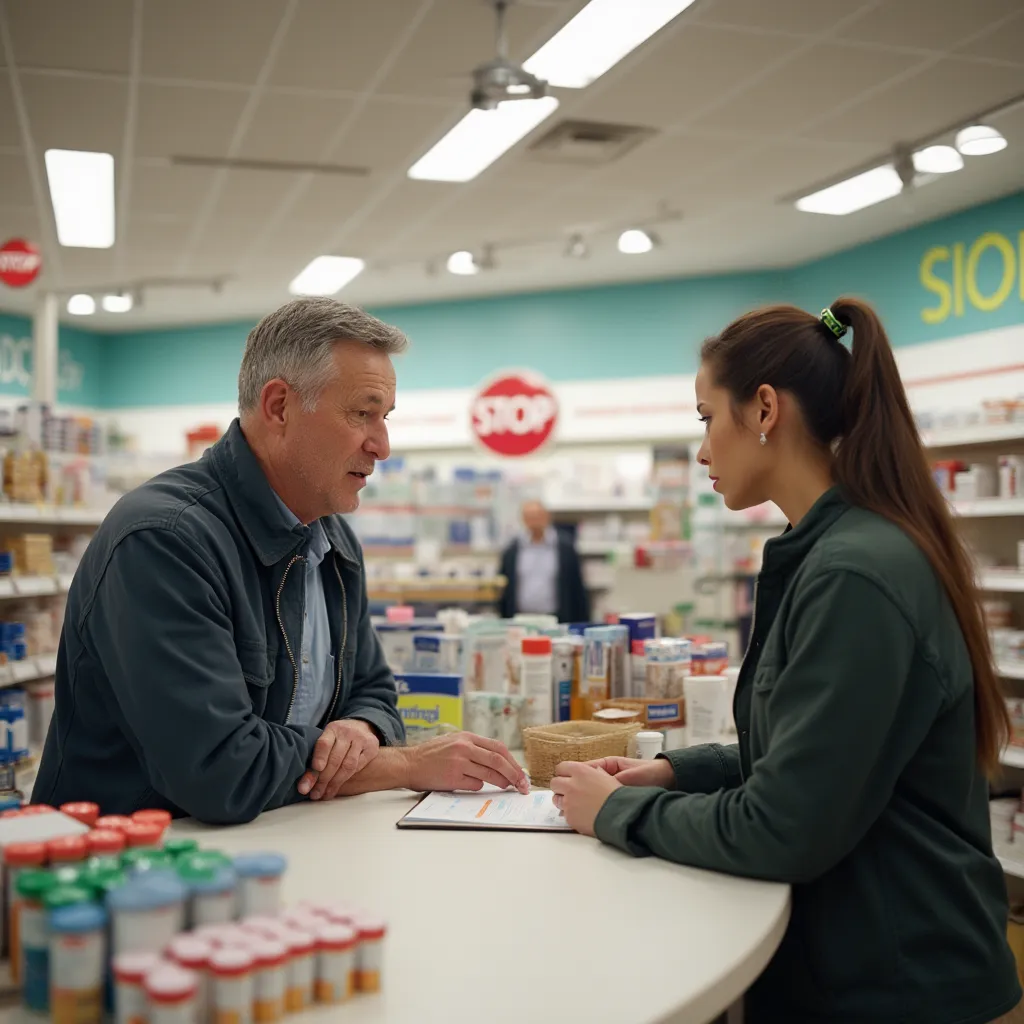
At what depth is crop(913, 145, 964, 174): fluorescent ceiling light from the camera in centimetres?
623

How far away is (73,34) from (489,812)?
456 cm

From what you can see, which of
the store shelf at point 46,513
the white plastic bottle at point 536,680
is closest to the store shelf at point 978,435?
the white plastic bottle at point 536,680

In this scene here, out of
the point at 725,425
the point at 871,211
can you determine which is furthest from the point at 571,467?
the point at 725,425

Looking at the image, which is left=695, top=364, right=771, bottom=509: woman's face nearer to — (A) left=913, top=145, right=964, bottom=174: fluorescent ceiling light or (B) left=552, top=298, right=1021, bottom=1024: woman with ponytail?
(B) left=552, top=298, right=1021, bottom=1024: woman with ponytail

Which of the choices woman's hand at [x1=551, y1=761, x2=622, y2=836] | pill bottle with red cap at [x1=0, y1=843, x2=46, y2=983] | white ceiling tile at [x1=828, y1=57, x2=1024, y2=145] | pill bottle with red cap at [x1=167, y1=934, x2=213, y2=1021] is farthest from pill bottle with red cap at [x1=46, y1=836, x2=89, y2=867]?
white ceiling tile at [x1=828, y1=57, x2=1024, y2=145]

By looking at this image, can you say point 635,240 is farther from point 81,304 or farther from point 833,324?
point 833,324

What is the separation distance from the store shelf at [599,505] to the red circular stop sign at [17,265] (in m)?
4.73

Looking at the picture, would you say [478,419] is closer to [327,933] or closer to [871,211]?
[871,211]

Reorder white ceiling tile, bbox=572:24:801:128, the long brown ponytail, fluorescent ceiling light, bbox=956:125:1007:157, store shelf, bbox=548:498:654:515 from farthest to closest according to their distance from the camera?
store shelf, bbox=548:498:654:515 → fluorescent ceiling light, bbox=956:125:1007:157 → white ceiling tile, bbox=572:24:801:128 → the long brown ponytail

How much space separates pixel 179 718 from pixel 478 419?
7937 millimetres

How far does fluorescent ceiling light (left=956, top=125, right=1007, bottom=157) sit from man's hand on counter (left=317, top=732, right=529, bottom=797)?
4831 millimetres

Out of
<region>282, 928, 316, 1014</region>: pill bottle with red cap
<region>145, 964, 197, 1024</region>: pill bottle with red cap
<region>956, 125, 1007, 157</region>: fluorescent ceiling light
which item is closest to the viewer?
<region>145, 964, 197, 1024</region>: pill bottle with red cap

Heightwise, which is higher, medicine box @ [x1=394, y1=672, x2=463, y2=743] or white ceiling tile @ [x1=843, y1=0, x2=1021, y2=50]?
white ceiling tile @ [x1=843, y1=0, x2=1021, y2=50]

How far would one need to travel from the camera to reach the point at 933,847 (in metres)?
1.62
